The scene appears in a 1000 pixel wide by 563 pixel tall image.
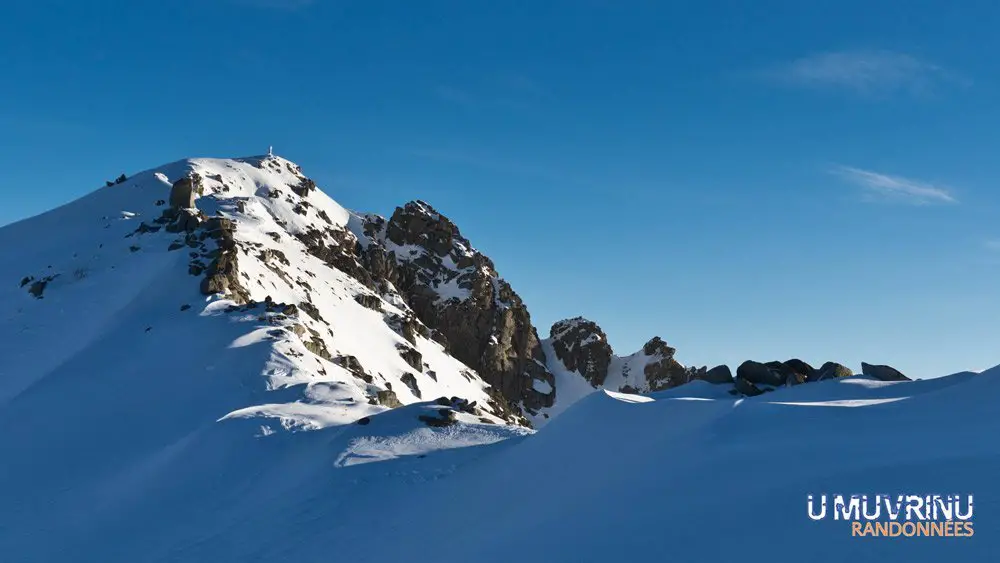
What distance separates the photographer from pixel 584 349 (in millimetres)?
139500

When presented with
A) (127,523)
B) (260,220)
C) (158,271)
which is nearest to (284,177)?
(260,220)

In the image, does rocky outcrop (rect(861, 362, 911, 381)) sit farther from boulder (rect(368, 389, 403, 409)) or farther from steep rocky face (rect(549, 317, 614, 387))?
steep rocky face (rect(549, 317, 614, 387))

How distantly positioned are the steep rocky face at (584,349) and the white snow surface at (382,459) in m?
96.9

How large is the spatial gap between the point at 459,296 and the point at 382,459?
96634 mm

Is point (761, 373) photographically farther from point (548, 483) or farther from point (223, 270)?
point (223, 270)

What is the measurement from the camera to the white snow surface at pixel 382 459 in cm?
1180

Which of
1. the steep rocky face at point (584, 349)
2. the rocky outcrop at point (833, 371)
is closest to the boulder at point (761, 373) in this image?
the rocky outcrop at point (833, 371)

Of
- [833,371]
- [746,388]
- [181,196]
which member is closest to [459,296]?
[181,196]

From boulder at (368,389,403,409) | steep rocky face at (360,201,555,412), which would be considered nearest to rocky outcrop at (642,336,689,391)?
steep rocky face at (360,201,555,412)

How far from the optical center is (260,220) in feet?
271

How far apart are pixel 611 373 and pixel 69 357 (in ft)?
364

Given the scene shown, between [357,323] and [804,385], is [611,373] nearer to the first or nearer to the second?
[357,323]

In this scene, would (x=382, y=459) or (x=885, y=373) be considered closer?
(x=885, y=373)

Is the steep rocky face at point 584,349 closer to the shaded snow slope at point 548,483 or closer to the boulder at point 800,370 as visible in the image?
the boulder at point 800,370
